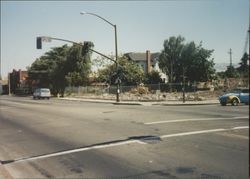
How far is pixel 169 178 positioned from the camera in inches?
295

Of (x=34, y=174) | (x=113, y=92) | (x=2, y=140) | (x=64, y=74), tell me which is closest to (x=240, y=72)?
(x=34, y=174)

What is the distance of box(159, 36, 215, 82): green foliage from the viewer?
68.1 meters

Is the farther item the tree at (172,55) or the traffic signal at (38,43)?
the tree at (172,55)

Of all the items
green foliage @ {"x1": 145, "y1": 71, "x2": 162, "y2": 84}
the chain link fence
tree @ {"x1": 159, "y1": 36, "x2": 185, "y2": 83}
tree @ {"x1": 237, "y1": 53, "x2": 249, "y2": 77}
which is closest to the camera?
tree @ {"x1": 237, "y1": 53, "x2": 249, "y2": 77}

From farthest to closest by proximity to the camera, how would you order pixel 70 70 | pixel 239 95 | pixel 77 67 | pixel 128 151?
1. pixel 70 70
2. pixel 77 67
3. pixel 128 151
4. pixel 239 95

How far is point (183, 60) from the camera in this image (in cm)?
7112

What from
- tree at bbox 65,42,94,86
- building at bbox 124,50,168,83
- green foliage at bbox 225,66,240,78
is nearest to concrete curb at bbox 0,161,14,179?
green foliage at bbox 225,66,240,78

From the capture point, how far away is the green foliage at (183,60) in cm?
6812

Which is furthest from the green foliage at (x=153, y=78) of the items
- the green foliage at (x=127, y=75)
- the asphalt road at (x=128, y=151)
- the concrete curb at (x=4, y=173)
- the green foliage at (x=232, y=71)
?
the green foliage at (x=232, y=71)

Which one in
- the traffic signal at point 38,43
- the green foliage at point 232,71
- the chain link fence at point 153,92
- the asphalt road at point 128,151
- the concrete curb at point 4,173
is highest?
the traffic signal at point 38,43

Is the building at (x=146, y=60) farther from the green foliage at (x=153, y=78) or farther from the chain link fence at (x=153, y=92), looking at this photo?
the chain link fence at (x=153, y=92)

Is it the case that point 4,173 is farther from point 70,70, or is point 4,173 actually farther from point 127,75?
point 70,70

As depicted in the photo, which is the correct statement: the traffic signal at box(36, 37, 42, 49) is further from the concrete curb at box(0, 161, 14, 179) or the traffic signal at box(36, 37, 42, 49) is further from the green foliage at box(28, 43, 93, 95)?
the green foliage at box(28, 43, 93, 95)

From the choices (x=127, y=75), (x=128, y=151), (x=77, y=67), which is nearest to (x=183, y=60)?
(x=127, y=75)
